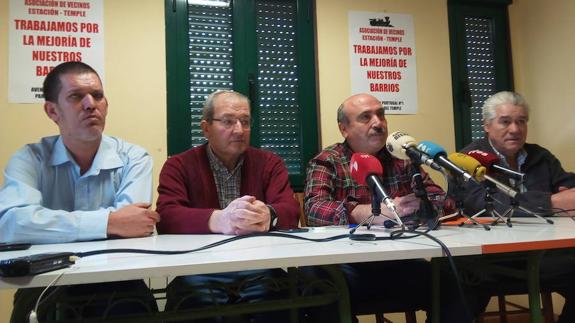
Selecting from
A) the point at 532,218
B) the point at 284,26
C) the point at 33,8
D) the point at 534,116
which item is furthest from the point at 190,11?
the point at 534,116

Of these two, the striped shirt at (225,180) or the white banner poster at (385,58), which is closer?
the striped shirt at (225,180)

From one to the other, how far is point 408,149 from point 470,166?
195mm

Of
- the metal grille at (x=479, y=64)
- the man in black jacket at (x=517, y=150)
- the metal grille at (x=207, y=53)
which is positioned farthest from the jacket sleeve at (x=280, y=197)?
the metal grille at (x=479, y=64)

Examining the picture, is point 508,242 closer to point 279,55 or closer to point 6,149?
point 279,55

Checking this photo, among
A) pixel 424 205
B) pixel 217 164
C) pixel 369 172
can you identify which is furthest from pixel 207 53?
pixel 424 205

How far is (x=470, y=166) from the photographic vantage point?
1.28 m

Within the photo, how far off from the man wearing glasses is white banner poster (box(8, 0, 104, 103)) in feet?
3.43

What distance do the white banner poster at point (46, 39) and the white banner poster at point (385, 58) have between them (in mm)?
1659

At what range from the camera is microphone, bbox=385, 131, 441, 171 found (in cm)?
125

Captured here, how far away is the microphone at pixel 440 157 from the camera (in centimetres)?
118

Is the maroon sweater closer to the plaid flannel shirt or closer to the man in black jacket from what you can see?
the plaid flannel shirt

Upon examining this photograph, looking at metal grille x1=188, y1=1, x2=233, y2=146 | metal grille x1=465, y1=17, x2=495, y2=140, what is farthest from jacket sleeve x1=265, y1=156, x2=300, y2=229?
metal grille x1=465, y1=17, x2=495, y2=140

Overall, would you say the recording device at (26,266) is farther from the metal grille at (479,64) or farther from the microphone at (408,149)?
the metal grille at (479,64)

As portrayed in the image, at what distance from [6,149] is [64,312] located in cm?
158
